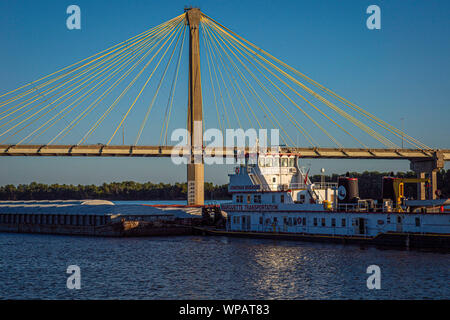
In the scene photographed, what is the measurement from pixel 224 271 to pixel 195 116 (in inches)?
2063

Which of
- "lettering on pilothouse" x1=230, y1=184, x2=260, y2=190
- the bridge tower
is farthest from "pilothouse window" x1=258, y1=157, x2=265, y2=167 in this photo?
the bridge tower

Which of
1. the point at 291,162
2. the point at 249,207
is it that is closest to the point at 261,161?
the point at 291,162

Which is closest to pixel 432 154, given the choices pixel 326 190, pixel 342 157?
pixel 342 157

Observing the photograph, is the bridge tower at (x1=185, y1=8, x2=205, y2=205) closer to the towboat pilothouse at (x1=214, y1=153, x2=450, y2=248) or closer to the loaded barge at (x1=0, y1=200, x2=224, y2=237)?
the loaded barge at (x1=0, y1=200, x2=224, y2=237)

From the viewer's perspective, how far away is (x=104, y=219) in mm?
66625

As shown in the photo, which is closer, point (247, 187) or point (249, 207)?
point (249, 207)

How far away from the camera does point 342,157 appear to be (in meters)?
101

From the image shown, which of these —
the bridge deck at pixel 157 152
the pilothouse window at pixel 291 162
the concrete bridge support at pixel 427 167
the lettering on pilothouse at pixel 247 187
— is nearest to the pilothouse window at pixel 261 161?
the lettering on pilothouse at pixel 247 187

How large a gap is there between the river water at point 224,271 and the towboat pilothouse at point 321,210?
1.26 m

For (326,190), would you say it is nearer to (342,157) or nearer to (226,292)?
(226,292)

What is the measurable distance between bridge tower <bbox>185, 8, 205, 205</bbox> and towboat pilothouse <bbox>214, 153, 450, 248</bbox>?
28324 mm

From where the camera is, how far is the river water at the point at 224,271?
30266 millimetres

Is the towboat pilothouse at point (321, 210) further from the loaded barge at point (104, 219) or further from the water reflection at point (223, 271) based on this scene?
the loaded barge at point (104, 219)

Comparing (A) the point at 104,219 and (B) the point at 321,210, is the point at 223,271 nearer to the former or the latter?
(B) the point at 321,210
